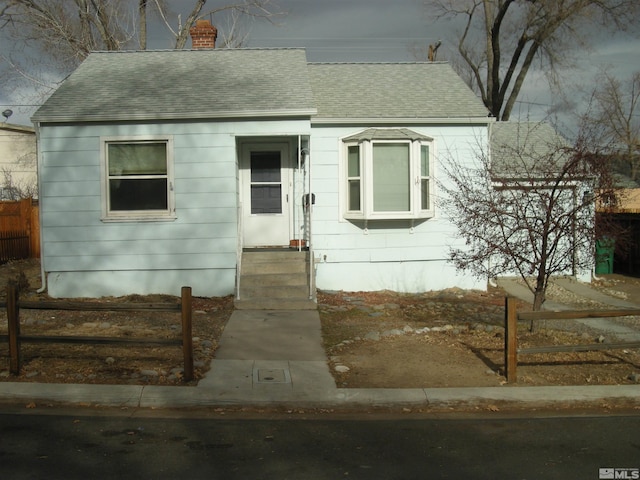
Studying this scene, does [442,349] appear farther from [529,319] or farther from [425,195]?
[425,195]

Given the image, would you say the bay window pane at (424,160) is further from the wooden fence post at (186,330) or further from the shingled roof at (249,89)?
the wooden fence post at (186,330)

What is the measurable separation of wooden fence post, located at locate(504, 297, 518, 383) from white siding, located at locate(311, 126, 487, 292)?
630 centimetres

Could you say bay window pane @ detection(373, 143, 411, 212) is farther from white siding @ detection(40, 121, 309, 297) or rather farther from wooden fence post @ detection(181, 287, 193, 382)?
wooden fence post @ detection(181, 287, 193, 382)

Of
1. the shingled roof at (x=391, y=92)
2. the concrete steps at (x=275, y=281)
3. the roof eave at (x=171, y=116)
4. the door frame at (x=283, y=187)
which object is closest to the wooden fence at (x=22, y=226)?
the roof eave at (x=171, y=116)

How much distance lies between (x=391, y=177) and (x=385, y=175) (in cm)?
13

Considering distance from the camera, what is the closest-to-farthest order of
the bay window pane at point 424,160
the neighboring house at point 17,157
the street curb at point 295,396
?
1. the street curb at point 295,396
2. the bay window pane at point 424,160
3. the neighboring house at point 17,157

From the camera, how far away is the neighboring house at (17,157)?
3331cm

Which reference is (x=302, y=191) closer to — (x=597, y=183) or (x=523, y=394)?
(x=597, y=183)

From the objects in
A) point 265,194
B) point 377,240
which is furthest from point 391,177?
point 265,194

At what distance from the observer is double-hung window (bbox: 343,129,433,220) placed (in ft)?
43.8

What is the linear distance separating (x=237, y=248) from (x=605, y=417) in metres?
7.72

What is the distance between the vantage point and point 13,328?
7457 millimetres

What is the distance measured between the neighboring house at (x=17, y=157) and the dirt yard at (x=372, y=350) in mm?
24158

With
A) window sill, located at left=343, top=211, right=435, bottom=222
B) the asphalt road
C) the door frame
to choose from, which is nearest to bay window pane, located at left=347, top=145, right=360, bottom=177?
window sill, located at left=343, top=211, right=435, bottom=222
